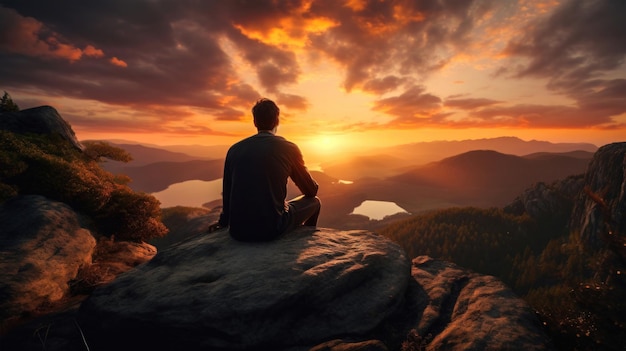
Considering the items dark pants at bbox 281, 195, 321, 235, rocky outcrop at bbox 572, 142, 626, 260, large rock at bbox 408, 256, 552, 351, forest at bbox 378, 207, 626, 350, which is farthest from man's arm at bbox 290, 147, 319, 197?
rocky outcrop at bbox 572, 142, 626, 260

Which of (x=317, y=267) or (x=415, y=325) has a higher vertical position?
(x=317, y=267)

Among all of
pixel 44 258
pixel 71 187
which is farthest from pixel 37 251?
pixel 71 187

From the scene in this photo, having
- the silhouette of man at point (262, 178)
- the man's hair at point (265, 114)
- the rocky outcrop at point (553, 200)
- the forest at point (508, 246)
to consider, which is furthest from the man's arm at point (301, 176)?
the rocky outcrop at point (553, 200)

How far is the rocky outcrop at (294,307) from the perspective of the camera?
14.3 ft

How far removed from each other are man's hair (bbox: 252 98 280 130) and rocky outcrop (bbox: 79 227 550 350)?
2823mm

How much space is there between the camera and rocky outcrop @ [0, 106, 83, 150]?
1090 cm

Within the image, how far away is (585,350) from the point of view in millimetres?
4344

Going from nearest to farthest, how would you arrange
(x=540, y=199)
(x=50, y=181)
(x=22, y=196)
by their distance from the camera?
(x=22, y=196) < (x=50, y=181) < (x=540, y=199)

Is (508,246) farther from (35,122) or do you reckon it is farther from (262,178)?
(35,122)

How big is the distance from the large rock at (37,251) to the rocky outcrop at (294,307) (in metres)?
1.18

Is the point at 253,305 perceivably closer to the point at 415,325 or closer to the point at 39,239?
the point at 415,325

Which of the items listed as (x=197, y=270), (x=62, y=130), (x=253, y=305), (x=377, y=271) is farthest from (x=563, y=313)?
(x=62, y=130)

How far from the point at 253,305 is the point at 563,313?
5741 millimetres

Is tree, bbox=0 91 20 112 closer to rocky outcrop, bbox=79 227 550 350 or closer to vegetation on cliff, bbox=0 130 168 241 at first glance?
vegetation on cliff, bbox=0 130 168 241
